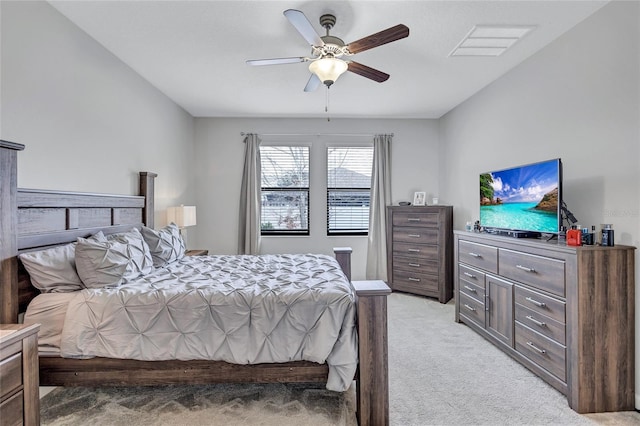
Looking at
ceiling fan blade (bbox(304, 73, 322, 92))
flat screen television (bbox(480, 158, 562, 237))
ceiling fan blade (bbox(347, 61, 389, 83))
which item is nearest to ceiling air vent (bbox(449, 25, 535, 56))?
ceiling fan blade (bbox(347, 61, 389, 83))

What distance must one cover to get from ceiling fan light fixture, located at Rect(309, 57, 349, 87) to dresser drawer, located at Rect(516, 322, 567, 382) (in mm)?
2458

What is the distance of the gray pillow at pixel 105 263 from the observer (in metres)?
2.15

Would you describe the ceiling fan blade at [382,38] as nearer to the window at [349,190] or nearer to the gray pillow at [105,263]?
the gray pillow at [105,263]

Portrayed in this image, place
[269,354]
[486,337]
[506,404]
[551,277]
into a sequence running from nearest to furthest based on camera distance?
[269,354]
[506,404]
[551,277]
[486,337]

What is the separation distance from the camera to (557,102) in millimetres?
2789

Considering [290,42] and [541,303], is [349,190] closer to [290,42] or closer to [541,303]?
[290,42]

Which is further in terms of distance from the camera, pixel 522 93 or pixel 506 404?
pixel 522 93

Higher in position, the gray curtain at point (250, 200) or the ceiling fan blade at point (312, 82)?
the ceiling fan blade at point (312, 82)

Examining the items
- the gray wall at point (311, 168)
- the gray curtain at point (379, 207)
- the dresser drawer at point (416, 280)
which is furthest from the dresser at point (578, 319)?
the gray wall at point (311, 168)

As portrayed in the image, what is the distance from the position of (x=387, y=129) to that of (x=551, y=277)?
3518mm

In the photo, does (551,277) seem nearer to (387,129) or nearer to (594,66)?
(594,66)

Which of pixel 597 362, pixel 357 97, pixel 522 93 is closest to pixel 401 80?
pixel 357 97

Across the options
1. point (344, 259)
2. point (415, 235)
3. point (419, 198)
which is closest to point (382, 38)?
point (344, 259)

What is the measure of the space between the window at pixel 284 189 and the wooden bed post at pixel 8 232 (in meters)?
3.47
